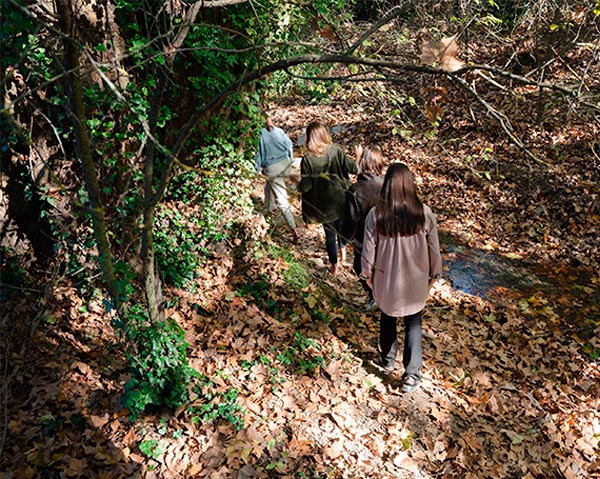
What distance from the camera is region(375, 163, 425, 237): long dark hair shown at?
3.60 metres

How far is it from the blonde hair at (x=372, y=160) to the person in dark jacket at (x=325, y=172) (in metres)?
0.31

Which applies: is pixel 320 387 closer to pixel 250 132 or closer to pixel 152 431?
pixel 152 431

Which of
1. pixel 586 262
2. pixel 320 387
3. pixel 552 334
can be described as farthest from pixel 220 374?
pixel 586 262

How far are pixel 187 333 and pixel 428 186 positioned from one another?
624cm

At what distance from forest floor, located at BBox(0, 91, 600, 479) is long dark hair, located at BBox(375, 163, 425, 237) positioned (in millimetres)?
1681

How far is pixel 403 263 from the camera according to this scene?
382 centimetres

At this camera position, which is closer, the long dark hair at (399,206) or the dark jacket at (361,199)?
the long dark hair at (399,206)

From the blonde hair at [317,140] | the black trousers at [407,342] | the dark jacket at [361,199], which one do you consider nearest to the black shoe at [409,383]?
the black trousers at [407,342]

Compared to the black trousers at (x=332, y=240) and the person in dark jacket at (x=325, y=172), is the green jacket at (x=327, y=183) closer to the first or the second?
the person in dark jacket at (x=325, y=172)

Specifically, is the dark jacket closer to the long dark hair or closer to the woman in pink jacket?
the woman in pink jacket

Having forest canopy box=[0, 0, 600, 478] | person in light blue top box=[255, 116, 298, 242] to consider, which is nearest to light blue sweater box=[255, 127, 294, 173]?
person in light blue top box=[255, 116, 298, 242]

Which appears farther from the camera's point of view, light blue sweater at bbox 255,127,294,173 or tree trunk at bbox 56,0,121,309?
light blue sweater at bbox 255,127,294,173

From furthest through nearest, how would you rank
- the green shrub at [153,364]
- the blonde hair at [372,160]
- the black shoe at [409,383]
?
the blonde hair at [372,160] < the black shoe at [409,383] < the green shrub at [153,364]

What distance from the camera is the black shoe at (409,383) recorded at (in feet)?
14.1
